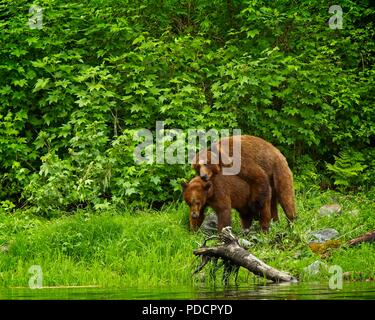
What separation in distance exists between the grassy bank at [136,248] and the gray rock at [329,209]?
11.1 inches

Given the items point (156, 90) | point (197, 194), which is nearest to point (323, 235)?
point (197, 194)

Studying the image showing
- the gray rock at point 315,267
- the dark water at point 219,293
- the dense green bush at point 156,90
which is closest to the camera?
the dark water at point 219,293

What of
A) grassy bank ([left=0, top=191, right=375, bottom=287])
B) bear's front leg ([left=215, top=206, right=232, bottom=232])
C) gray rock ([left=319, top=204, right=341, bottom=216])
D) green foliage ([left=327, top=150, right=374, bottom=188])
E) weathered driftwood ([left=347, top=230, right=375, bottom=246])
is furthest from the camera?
green foliage ([left=327, top=150, right=374, bottom=188])

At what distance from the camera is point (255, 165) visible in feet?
40.9

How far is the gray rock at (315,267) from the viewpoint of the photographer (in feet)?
33.7

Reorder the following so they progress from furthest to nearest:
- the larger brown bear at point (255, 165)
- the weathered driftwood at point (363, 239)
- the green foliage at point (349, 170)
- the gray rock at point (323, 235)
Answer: the green foliage at point (349, 170), the larger brown bear at point (255, 165), the gray rock at point (323, 235), the weathered driftwood at point (363, 239)

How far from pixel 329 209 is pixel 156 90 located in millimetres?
3754

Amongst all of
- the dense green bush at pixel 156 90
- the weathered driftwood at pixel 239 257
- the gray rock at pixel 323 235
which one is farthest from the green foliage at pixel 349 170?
the weathered driftwood at pixel 239 257

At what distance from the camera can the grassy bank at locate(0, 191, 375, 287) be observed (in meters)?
10.5

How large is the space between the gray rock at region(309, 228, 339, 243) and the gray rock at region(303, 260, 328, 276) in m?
1.48

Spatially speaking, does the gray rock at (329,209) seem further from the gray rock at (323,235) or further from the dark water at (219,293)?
the dark water at (219,293)

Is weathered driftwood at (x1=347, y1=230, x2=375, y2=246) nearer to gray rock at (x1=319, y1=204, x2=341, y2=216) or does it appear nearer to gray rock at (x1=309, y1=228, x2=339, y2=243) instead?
gray rock at (x1=309, y1=228, x2=339, y2=243)

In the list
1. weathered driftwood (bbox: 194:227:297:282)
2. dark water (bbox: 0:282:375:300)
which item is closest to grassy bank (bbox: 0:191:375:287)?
weathered driftwood (bbox: 194:227:297:282)
